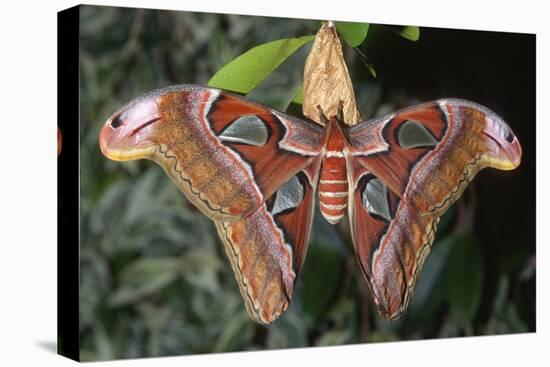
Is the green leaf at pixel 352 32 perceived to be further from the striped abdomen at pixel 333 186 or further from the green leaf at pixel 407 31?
the striped abdomen at pixel 333 186

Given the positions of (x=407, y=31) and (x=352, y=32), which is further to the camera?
(x=407, y=31)

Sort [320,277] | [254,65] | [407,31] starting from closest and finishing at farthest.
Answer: [254,65] → [320,277] → [407,31]

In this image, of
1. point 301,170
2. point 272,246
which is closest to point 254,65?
point 301,170

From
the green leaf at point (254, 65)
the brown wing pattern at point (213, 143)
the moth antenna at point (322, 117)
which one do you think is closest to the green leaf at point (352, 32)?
the green leaf at point (254, 65)

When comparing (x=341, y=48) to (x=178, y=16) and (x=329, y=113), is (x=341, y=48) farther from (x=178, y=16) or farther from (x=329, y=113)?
(x=178, y=16)

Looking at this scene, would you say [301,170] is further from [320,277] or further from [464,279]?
[464,279]

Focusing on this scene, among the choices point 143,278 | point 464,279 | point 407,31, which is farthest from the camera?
point 464,279

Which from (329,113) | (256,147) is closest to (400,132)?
(329,113)

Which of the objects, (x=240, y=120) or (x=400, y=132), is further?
(x=400, y=132)
